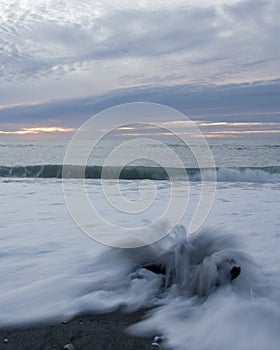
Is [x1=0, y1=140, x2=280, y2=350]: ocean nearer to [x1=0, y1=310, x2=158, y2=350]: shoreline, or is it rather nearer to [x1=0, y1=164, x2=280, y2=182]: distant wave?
[x1=0, y1=310, x2=158, y2=350]: shoreline

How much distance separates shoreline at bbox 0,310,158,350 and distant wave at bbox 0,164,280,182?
524 inches

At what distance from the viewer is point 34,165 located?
19.9 m

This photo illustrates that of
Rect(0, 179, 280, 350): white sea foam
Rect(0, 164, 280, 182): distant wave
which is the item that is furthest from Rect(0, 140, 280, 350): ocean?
Rect(0, 164, 280, 182): distant wave

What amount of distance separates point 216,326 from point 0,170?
17761 millimetres

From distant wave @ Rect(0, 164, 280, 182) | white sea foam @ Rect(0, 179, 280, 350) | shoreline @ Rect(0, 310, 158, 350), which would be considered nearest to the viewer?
shoreline @ Rect(0, 310, 158, 350)

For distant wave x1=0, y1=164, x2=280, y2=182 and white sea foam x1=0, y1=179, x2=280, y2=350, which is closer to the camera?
white sea foam x1=0, y1=179, x2=280, y2=350

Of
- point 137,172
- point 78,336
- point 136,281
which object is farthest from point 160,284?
point 137,172

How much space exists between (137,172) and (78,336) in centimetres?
1579

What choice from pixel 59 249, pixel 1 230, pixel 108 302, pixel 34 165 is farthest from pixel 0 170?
pixel 108 302

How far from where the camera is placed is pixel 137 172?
60.3 feet

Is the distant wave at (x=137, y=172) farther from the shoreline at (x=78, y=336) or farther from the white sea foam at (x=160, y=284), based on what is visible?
the shoreline at (x=78, y=336)

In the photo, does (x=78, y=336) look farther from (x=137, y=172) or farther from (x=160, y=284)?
(x=137, y=172)

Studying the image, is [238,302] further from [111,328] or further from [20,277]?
[20,277]

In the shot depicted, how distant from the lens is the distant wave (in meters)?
16.8
